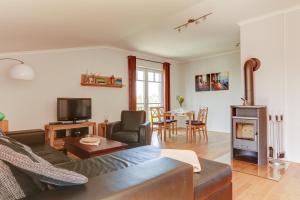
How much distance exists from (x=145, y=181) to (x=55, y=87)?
389 centimetres

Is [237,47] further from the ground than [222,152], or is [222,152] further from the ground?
[237,47]

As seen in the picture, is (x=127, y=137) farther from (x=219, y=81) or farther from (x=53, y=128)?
(x=219, y=81)

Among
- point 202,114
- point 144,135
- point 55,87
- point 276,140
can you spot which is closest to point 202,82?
point 202,114

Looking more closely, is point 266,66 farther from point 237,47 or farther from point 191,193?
point 191,193

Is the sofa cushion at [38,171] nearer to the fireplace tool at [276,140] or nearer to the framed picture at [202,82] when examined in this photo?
the fireplace tool at [276,140]

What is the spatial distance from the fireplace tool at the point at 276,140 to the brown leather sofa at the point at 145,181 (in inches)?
87.8

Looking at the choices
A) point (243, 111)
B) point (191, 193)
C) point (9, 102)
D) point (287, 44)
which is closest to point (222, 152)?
point (243, 111)

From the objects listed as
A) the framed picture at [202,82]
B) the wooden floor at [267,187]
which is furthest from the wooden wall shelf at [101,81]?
the wooden floor at [267,187]

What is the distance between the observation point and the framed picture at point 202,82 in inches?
250

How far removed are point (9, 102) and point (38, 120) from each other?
24.1 inches

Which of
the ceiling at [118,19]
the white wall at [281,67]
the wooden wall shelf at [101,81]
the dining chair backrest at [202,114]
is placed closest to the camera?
the ceiling at [118,19]

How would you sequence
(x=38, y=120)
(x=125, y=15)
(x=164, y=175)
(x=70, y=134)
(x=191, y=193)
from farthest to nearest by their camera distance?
(x=70, y=134), (x=38, y=120), (x=125, y=15), (x=191, y=193), (x=164, y=175)

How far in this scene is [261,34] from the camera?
3.43 metres

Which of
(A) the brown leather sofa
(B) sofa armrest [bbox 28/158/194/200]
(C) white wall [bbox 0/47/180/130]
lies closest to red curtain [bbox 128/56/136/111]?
(C) white wall [bbox 0/47/180/130]
